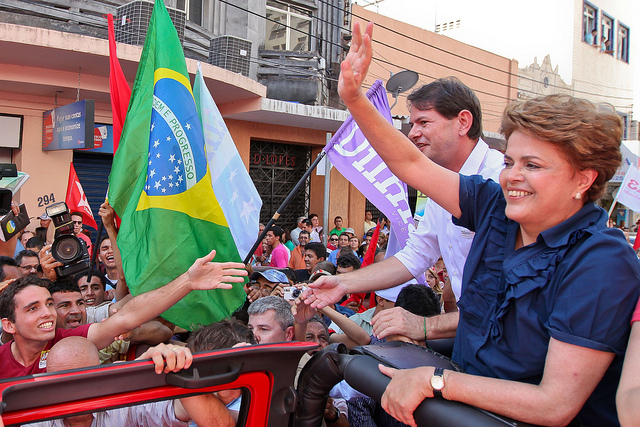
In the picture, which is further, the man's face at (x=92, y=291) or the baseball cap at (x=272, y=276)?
the baseball cap at (x=272, y=276)

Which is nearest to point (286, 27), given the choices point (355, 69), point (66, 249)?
point (66, 249)

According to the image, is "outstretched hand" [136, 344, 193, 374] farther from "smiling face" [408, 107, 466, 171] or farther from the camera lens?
the camera lens

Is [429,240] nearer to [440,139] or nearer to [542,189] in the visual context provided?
[440,139]

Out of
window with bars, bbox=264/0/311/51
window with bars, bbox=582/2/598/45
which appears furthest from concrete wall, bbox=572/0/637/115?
window with bars, bbox=264/0/311/51

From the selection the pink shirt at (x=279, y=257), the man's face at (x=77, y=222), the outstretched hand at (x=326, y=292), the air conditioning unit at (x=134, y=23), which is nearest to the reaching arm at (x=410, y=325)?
the outstretched hand at (x=326, y=292)

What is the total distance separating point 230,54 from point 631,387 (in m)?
10.4

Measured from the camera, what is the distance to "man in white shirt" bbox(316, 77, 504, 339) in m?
2.54

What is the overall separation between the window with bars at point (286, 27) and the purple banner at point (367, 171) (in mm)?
10153

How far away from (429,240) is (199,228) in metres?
1.64

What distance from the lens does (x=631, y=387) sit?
46.9 inches

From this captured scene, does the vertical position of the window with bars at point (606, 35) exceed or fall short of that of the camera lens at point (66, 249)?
it exceeds it

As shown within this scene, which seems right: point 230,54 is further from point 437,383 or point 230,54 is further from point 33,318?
A: point 437,383

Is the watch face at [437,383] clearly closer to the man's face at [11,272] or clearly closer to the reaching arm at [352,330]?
the reaching arm at [352,330]

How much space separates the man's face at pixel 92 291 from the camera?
461 centimetres
